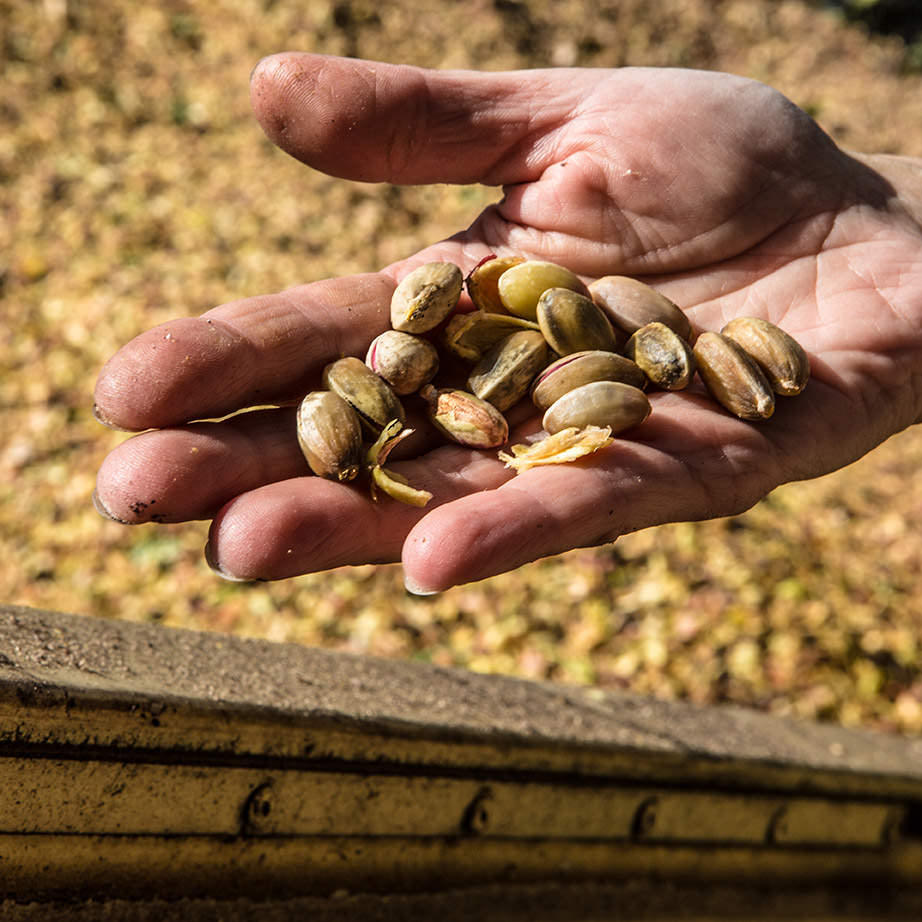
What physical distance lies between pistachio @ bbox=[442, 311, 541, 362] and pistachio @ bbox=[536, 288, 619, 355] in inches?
2.8

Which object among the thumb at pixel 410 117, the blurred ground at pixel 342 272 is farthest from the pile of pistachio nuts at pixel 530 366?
the blurred ground at pixel 342 272

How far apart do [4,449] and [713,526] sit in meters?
2.72

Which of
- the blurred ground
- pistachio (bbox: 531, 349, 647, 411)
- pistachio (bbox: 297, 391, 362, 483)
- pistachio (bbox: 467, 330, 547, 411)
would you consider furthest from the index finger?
the blurred ground

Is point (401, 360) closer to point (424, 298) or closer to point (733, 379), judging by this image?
point (424, 298)

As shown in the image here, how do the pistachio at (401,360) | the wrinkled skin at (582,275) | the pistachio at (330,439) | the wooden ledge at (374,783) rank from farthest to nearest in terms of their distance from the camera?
the pistachio at (401,360), the pistachio at (330,439), the wrinkled skin at (582,275), the wooden ledge at (374,783)

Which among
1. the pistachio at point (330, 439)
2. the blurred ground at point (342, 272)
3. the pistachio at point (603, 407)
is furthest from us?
the blurred ground at point (342, 272)

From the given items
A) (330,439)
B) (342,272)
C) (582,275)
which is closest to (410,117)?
(582,275)

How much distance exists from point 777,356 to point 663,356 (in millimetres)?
225

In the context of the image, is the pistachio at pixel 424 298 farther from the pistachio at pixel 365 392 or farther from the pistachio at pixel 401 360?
the pistachio at pixel 365 392

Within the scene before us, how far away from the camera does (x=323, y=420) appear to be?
1692 mm

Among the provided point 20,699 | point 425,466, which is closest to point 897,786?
point 425,466

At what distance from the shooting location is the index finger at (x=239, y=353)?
1616 mm

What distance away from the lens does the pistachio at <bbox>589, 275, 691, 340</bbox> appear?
2025 millimetres

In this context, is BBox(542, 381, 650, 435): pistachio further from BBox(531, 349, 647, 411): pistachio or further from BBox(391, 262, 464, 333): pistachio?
BBox(391, 262, 464, 333): pistachio
